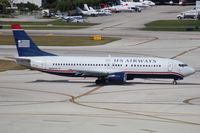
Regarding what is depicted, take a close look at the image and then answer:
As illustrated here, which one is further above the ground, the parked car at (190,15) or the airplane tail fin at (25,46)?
the airplane tail fin at (25,46)

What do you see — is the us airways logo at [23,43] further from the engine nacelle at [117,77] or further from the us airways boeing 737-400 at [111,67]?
the engine nacelle at [117,77]

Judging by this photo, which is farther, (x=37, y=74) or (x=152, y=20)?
(x=152, y=20)

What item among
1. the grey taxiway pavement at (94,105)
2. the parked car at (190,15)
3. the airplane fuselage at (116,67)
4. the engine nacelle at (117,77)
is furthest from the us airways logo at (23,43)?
the parked car at (190,15)

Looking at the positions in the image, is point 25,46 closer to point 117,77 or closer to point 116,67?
point 116,67

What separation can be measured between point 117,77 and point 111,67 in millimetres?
1378

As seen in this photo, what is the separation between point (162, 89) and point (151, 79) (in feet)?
28.6

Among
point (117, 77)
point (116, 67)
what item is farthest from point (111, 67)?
point (117, 77)

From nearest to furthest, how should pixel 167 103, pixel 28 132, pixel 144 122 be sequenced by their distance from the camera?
pixel 28 132 < pixel 144 122 < pixel 167 103

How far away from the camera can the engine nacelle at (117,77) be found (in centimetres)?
6275

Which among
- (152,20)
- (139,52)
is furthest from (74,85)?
(152,20)

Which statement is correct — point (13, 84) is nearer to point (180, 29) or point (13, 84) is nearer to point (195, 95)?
point (195, 95)

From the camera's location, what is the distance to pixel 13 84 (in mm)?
63562

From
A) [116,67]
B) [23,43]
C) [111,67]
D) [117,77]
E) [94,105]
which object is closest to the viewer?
→ [94,105]

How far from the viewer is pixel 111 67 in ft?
208
